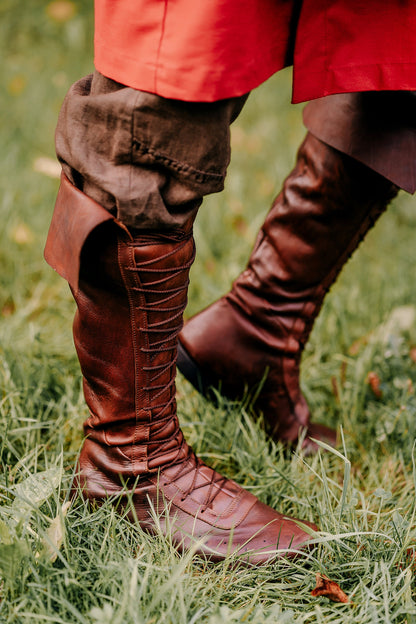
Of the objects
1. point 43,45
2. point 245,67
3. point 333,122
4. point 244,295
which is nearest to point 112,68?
point 245,67

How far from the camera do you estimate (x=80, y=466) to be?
1.21 metres

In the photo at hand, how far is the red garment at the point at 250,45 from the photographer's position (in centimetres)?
85

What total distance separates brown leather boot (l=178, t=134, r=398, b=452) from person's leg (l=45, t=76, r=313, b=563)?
314mm

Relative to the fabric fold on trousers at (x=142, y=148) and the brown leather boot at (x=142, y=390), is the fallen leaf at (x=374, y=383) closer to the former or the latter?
the brown leather boot at (x=142, y=390)

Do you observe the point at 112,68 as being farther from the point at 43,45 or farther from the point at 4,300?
the point at 43,45

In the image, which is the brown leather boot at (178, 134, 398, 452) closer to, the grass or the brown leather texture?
the grass

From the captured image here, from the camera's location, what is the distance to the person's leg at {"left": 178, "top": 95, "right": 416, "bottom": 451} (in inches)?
51.0

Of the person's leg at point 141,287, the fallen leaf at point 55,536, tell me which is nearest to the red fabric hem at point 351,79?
the person's leg at point 141,287

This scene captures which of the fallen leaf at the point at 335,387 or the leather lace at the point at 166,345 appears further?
the fallen leaf at the point at 335,387

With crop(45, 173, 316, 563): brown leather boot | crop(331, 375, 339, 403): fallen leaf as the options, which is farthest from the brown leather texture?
crop(331, 375, 339, 403): fallen leaf

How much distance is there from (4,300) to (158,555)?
117 centimetres

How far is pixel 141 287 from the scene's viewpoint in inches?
40.8

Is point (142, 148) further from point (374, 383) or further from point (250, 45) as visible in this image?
point (374, 383)

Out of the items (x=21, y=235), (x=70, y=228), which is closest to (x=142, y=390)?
(x=70, y=228)
